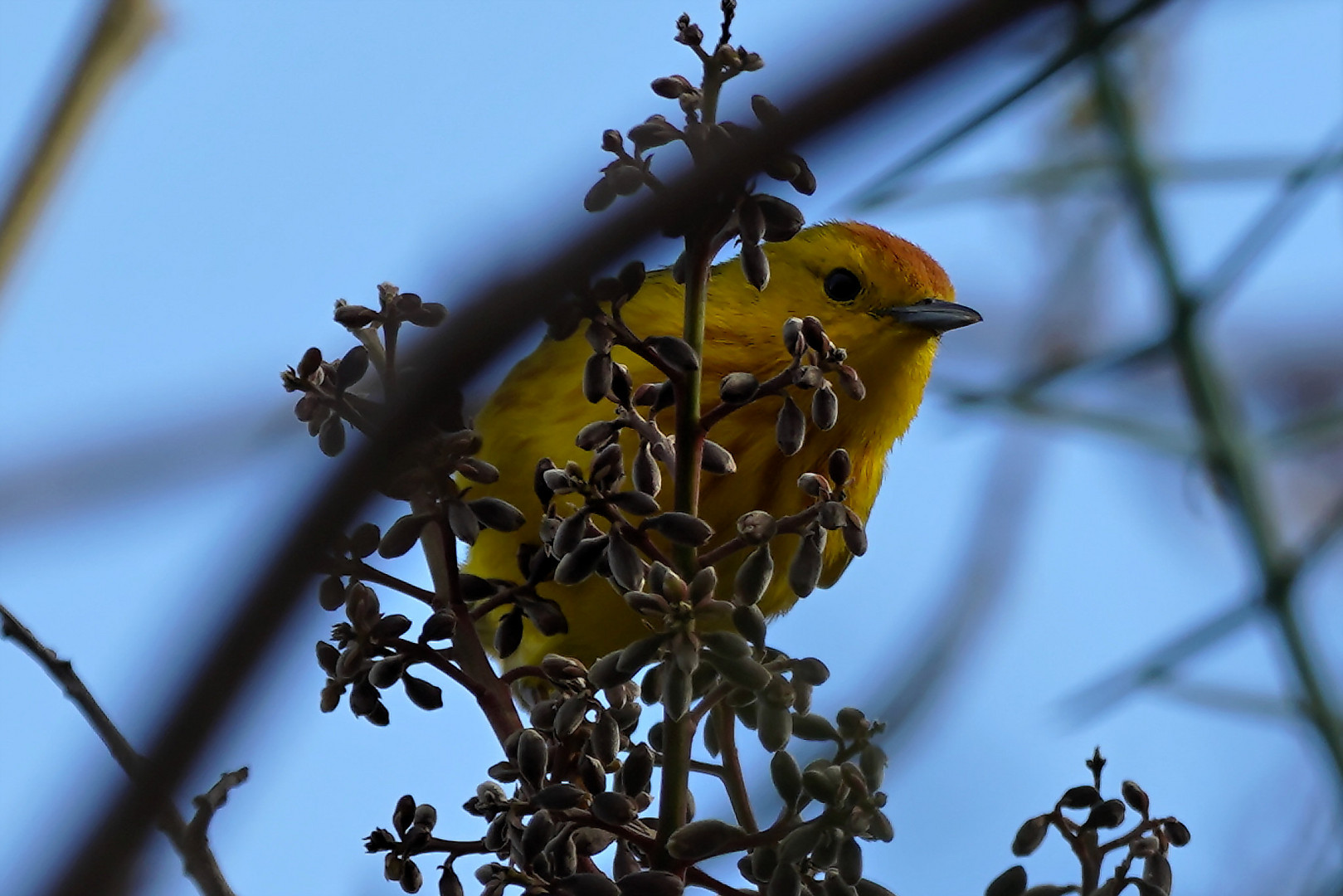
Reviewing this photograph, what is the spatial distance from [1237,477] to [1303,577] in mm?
215

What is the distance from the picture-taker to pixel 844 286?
11.5 ft

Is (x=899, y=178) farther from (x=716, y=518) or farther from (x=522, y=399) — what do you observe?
(x=522, y=399)

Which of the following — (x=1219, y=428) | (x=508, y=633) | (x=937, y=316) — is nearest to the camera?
(x=508, y=633)

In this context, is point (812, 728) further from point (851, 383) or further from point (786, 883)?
point (851, 383)

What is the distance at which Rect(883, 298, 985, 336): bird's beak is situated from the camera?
10.9 ft

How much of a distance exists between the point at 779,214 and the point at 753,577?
0.41 meters

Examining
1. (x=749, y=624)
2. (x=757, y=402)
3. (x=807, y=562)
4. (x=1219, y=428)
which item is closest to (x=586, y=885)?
(x=749, y=624)

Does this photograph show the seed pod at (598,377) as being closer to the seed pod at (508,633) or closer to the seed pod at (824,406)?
the seed pod at (824,406)

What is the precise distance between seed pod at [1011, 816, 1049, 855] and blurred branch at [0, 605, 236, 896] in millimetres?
880

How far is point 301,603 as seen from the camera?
0.62 meters

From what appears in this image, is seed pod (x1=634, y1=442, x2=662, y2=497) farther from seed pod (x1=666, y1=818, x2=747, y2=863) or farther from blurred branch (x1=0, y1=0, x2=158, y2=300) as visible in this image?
blurred branch (x1=0, y1=0, x2=158, y2=300)

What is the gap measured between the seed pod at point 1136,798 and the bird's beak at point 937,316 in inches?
65.7

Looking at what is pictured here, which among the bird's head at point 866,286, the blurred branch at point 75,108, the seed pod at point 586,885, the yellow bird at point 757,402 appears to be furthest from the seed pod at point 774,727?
the bird's head at point 866,286

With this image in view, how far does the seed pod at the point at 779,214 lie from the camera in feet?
5.57
